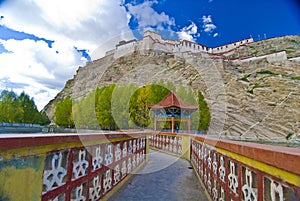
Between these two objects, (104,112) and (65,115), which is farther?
(65,115)

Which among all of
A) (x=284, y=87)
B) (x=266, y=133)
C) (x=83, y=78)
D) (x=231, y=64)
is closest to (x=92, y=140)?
(x=266, y=133)

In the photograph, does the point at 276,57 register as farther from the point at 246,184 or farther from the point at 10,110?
the point at 246,184

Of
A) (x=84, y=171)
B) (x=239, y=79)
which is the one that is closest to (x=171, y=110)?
(x=84, y=171)

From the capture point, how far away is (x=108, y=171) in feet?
9.85

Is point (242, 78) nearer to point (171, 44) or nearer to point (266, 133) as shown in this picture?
point (266, 133)

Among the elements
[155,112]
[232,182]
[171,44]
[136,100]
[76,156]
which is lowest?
[232,182]

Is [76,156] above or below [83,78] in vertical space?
below

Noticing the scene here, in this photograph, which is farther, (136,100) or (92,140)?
(136,100)

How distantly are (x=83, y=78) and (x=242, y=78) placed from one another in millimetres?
38710

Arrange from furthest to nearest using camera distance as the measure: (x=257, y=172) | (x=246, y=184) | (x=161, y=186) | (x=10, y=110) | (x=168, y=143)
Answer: (x=10, y=110)
(x=168, y=143)
(x=161, y=186)
(x=246, y=184)
(x=257, y=172)

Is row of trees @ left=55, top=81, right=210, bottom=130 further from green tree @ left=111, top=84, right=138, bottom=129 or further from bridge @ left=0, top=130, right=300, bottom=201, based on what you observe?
bridge @ left=0, top=130, right=300, bottom=201

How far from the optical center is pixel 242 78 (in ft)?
128

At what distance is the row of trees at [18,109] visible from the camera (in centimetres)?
3081

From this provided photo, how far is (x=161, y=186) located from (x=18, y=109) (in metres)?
33.6
